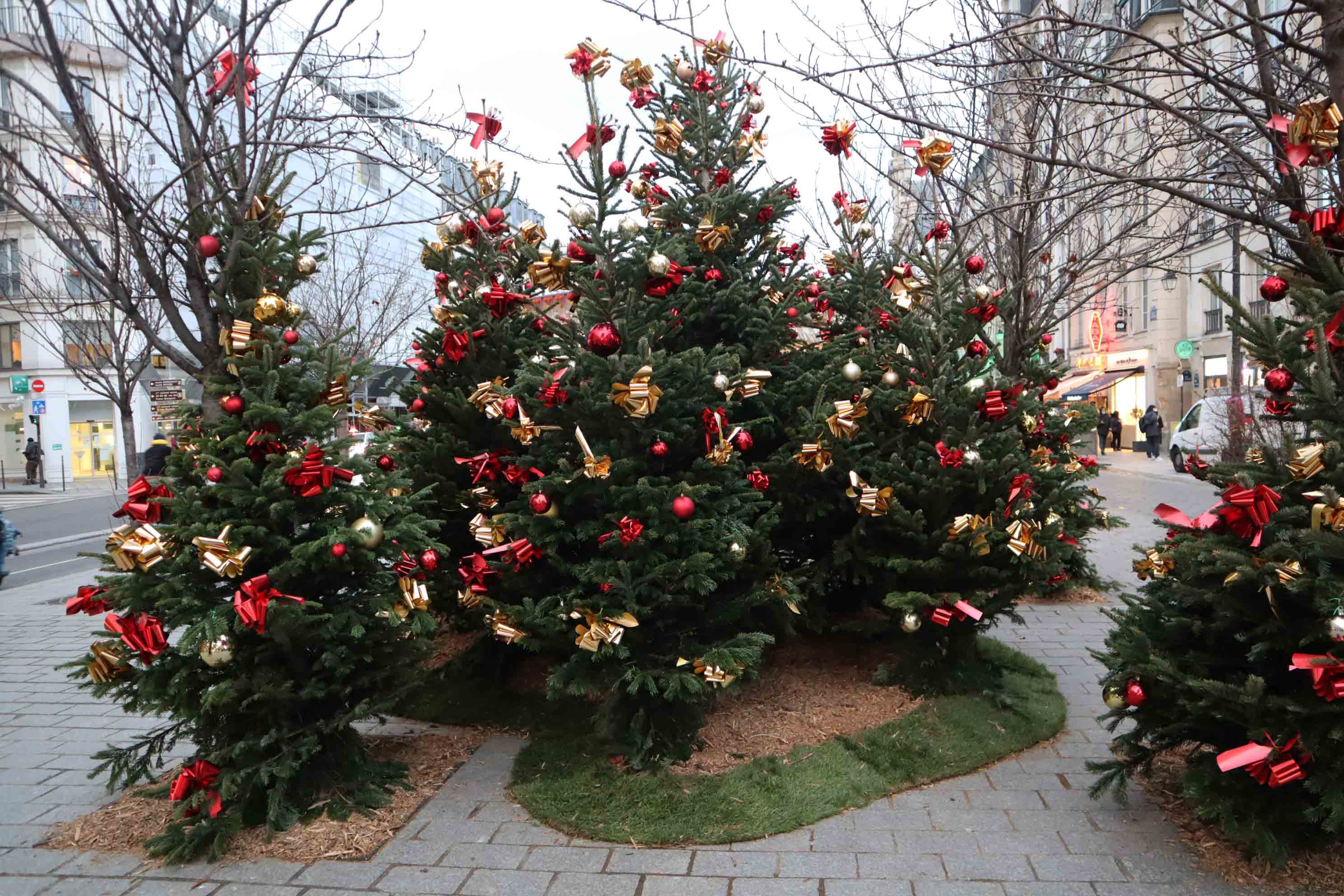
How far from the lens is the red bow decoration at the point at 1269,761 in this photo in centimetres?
354

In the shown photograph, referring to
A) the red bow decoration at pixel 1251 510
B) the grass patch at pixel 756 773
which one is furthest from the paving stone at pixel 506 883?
the red bow decoration at pixel 1251 510

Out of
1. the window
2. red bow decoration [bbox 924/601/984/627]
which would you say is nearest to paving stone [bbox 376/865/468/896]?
red bow decoration [bbox 924/601/984/627]

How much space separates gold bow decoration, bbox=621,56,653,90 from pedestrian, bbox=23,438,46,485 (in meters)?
33.1

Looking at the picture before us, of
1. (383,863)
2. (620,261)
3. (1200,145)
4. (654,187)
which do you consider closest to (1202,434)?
(1200,145)

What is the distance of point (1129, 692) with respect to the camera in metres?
4.12

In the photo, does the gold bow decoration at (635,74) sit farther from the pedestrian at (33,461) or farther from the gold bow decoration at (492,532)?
the pedestrian at (33,461)

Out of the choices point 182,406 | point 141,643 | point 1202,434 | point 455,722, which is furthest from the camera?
point 1202,434

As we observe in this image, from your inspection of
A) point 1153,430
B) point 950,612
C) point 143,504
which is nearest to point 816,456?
point 950,612

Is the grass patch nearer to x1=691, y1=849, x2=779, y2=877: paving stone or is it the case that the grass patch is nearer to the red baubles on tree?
x1=691, y1=849, x2=779, y2=877: paving stone

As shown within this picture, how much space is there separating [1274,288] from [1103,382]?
Result: 3749 centimetres

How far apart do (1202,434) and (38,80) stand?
30.7 m

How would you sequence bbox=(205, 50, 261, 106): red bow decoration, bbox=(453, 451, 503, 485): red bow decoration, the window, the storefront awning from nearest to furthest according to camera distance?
bbox=(205, 50, 261, 106): red bow decoration < bbox=(453, 451, 503, 485): red bow decoration < the window < the storefront awning

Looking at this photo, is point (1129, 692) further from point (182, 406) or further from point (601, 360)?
point (182, 406)

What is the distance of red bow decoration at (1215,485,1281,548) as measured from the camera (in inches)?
147
